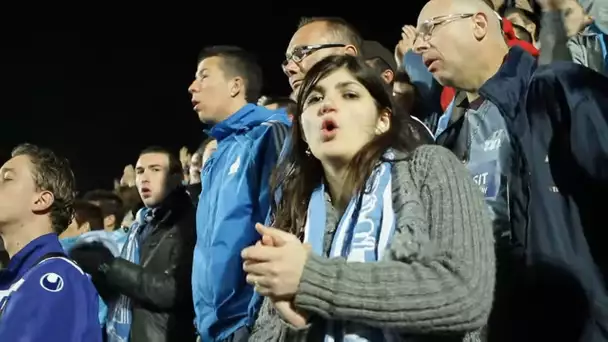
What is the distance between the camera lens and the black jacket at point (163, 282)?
11.2 feet

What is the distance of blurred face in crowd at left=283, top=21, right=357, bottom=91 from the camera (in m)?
2.97

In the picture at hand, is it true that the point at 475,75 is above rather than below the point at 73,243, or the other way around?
above

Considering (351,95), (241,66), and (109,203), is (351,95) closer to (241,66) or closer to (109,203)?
(241,66)

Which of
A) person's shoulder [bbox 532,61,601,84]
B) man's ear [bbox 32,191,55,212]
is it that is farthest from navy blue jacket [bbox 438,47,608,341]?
man's ear [bbox 32,191,55,212]

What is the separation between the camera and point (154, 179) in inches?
162

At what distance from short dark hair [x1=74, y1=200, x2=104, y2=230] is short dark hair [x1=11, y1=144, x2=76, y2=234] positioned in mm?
1998

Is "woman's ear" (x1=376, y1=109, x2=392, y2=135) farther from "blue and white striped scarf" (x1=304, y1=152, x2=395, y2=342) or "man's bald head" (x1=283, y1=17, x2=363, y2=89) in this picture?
"man's bald head" (x1=283, y1=17, x2=363, y2=89)

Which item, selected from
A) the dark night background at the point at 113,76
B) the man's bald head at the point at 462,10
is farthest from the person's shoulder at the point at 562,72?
the dark night background at the point at 113,76

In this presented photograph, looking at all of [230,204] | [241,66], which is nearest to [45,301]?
[230,204]

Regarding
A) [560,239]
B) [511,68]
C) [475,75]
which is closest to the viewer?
[560,239]

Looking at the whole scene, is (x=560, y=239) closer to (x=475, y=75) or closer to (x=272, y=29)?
(x=475, y=75)

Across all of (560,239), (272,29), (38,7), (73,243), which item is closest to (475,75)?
(560,239)

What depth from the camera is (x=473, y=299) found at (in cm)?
147

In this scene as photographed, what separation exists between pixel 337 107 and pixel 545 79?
50cm
